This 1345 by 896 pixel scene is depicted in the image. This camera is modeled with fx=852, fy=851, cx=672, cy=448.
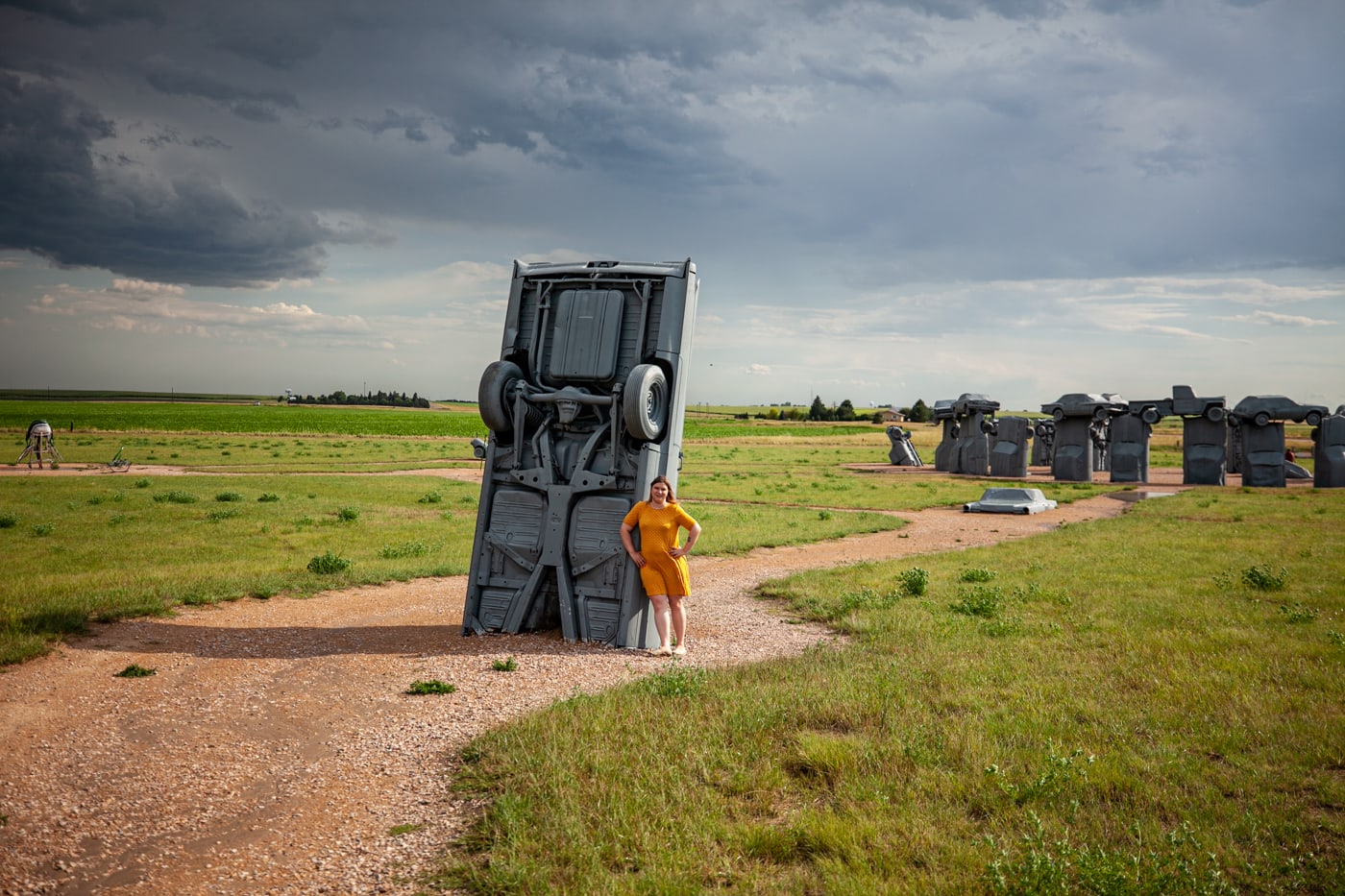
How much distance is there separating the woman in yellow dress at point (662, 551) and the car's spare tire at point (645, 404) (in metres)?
0.69

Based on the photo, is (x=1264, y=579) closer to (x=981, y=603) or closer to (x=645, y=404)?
(x=981, y=603)

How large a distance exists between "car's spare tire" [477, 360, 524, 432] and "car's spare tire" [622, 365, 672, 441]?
1694mm

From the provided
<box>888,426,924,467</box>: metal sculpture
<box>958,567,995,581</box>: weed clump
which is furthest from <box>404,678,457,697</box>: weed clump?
<box>888,426,924,467</box>: metal sculpture

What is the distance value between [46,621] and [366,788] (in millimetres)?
7253

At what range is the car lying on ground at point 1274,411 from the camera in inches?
1492

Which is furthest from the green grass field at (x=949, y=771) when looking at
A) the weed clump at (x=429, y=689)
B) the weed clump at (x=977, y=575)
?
the weed clump at (x=977, y=575)

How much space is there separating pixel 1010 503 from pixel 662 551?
2355cm

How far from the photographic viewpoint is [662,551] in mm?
10344

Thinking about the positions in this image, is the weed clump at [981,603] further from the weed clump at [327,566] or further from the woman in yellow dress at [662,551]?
the weed clump at [327,566]

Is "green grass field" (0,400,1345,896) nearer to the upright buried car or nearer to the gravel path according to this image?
the gravel path

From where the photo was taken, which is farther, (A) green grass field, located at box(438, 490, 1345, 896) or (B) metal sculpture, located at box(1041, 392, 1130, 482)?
(B) metal sculpture, located at box(1041, 392, 1130, 482)

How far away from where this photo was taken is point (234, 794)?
247 inches

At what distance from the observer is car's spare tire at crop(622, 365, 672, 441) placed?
34.7 ft

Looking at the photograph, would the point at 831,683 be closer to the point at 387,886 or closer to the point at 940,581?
the point at 387,886
